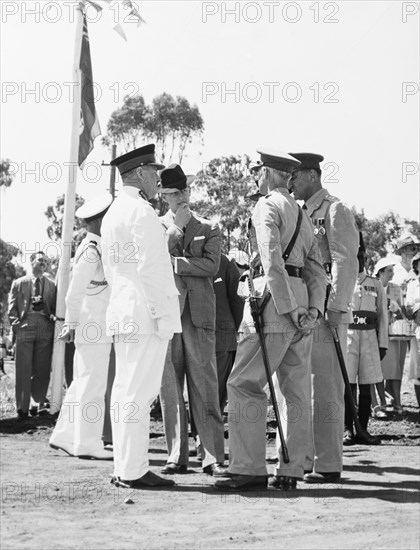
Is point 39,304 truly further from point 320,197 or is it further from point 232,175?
point 232,175

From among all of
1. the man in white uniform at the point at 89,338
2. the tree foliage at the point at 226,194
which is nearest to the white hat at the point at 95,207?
the man in white uniform at the point at 89,338

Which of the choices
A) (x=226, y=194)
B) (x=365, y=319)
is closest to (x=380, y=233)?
(x=226, y=194)

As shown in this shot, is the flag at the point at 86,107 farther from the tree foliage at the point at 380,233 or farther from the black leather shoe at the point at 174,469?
the tree foliage at the point at 380,233

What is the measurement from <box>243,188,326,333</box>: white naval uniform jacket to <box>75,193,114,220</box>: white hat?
2.02 meters

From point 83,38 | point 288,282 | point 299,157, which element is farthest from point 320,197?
point 83,38

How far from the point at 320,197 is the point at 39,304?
5.29 metres

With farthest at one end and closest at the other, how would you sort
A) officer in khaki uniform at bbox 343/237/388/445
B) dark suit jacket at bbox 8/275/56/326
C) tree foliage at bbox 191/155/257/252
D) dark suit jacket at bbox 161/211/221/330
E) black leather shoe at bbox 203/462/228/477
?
tree foliage at bbox 191/155/257/252 → dark suit jacket at bbox 8/275/56/326 → officer in khaki uniform at bbox 343/237/388/445 → dark suit jacket at bbox 161/211/221/330 → black leather shoe at bbox 203/462/228/477

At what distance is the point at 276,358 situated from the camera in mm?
6566

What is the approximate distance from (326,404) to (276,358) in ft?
2.68

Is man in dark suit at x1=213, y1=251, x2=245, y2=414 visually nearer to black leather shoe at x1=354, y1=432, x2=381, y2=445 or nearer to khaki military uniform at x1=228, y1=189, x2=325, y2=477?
black leather shoe at x1=354, y1=432, x2=381, y2=445

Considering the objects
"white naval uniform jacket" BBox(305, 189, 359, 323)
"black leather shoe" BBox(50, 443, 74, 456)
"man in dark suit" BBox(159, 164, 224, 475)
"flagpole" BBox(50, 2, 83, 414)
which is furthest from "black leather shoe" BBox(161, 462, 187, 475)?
"flagpole" BBox(50, 2, 83, 414)

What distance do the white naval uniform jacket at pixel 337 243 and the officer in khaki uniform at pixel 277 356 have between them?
1.38 feet

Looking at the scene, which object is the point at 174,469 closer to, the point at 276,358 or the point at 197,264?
the point at 276,358

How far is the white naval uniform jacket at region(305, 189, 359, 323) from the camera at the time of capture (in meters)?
7.18
